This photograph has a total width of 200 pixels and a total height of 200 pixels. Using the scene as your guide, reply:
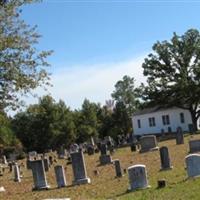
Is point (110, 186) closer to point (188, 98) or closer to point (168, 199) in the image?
point (168, 199)

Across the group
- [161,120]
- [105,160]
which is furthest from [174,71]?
[105,160]

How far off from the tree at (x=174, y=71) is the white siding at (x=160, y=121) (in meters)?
7.45

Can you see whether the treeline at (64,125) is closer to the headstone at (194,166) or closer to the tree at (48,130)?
the tree at (48,130)

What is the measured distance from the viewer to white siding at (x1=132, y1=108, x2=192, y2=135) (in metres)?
70.0

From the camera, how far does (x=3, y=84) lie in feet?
86.4

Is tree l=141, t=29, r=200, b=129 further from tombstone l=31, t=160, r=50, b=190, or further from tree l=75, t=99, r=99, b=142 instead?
tombstone l=31, t=160, r=50, b=190

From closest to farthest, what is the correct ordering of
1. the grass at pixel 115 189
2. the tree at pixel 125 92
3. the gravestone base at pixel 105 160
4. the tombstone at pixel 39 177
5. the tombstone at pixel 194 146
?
the grass at pixel 115 189, the tombstone at pixel 39 177, the tombstone at pixel 194 146, the gravestone base at pixel 105 160, the tree at pixel 125 92

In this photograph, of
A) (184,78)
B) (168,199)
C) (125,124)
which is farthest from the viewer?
(125,124)

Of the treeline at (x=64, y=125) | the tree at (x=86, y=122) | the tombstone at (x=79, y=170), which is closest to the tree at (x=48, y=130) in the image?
the treeline at (x=64, y=125)

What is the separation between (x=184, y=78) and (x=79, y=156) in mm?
39038

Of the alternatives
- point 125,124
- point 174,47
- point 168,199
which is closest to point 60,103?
point 125,124

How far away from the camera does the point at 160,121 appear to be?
72.0 meters

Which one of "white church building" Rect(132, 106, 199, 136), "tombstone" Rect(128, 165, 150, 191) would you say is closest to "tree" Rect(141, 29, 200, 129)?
"white church building" Rect(132, 106, 199, 136)

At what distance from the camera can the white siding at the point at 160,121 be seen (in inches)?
2756
